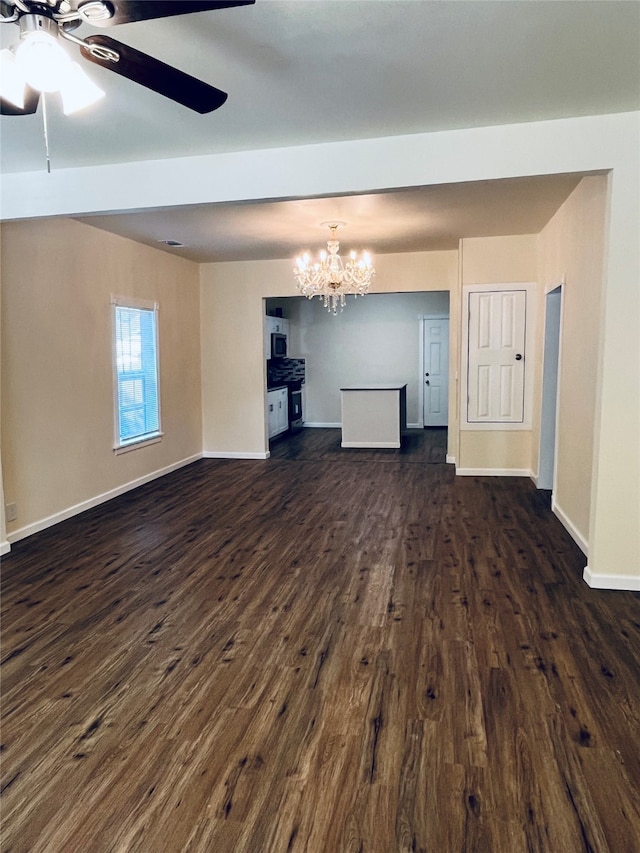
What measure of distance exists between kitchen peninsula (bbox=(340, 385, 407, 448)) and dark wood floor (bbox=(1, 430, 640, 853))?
378 centimetres

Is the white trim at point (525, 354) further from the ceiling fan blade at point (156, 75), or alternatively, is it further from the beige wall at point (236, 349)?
the ceiling fan blade at point (156, 75)

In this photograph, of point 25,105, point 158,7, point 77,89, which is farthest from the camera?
point 25,105

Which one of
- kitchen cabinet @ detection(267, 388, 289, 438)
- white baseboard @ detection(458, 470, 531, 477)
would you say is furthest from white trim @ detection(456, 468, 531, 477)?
kitchen cabinet @ detection(267, 388, 289, 438)

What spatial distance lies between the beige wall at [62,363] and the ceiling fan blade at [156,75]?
9.11 feet

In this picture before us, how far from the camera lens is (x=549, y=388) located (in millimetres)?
5383

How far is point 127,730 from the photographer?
2.13m

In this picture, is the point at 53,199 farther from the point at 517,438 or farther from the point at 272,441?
the point at 272,441

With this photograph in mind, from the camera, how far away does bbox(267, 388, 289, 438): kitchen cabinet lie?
350 inches

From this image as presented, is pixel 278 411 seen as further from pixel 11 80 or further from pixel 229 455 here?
pixel 11 80

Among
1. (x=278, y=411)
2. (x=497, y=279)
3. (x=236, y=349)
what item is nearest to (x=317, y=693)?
(x=497, y=279)

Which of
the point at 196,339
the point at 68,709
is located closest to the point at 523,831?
the point at 68,709

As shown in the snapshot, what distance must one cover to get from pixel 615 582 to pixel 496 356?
327 centimetres

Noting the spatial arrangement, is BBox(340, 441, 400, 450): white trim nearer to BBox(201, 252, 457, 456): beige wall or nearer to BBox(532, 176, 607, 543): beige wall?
BBox(201, 252, 457, 456): beige wall

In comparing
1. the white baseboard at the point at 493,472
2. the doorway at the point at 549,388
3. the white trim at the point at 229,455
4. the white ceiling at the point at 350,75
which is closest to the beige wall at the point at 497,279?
the white baseboard at the point at 493,472
